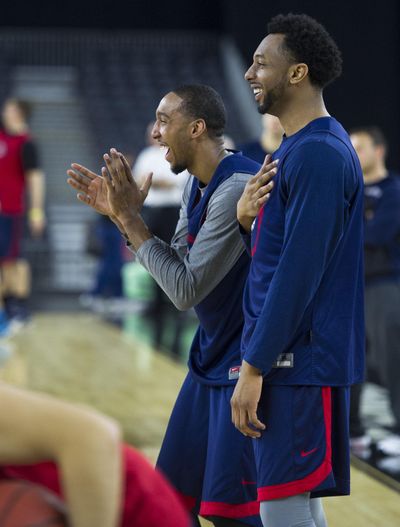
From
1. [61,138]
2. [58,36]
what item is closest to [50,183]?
[61,138]

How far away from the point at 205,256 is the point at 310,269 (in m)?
0.42

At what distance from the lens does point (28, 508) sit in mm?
1656

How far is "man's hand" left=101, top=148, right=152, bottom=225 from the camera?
279cm

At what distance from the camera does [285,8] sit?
657 inches

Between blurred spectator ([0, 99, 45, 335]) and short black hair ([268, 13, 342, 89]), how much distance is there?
7.48 metres

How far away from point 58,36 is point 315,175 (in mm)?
18686

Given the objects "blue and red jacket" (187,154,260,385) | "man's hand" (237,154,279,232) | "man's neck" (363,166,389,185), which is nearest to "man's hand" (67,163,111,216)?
"blue and red jacket" (187,154,260,385)

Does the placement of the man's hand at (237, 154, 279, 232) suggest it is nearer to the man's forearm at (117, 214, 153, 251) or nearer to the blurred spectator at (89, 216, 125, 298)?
the man's forearm at (117, 214, 153, 251)

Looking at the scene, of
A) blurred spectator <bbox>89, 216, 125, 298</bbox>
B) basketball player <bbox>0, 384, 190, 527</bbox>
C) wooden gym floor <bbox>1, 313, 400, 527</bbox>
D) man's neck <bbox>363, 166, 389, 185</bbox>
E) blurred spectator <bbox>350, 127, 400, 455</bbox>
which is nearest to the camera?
basketball player <bbox>0, 384, 190, 527</bbox>

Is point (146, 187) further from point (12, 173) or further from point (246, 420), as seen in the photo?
point (12, 173)

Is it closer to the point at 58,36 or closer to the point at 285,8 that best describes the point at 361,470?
the point at 285,8

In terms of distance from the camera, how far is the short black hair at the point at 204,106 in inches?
112

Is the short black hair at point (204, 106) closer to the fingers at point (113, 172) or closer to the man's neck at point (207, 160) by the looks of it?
the man's neck at point (207, 160)

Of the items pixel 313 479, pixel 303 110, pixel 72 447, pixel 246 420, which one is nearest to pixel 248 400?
pixel 246 420
